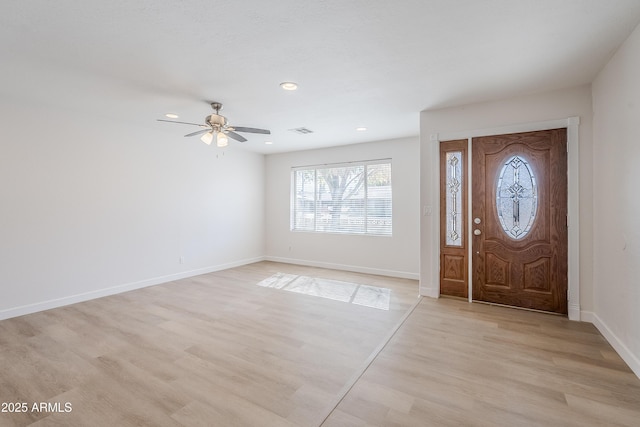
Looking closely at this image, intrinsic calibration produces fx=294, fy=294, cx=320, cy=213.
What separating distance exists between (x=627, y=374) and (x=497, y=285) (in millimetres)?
1626

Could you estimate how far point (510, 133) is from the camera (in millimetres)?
3797

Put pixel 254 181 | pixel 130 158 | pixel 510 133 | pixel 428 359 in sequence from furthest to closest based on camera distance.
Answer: pixel 254 181 < pixel 130 158 < pixel 510 133 < pixel 428 359

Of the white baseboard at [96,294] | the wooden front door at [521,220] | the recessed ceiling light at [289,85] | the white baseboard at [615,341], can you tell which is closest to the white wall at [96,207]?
the white baseboard at [96,294]

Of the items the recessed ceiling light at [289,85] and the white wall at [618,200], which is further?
the recessed ceiling light at [289,85]

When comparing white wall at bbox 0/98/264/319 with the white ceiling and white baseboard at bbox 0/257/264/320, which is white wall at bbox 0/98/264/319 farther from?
the white ceiling

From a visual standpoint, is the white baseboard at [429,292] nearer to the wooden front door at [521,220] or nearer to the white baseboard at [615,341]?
the wooden front door at [521,220]

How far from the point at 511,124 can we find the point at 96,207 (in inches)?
232

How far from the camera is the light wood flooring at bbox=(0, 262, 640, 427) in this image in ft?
6.23

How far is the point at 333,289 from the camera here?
4.83 meters

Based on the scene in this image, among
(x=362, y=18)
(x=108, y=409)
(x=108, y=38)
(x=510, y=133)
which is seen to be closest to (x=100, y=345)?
(x=108, y=409)

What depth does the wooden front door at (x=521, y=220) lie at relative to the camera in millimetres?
3557

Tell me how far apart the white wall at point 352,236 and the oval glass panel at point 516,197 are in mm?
1763

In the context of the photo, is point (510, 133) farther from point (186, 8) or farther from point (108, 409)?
point (108, 409)

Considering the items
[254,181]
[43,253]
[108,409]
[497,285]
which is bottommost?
[108,409]
